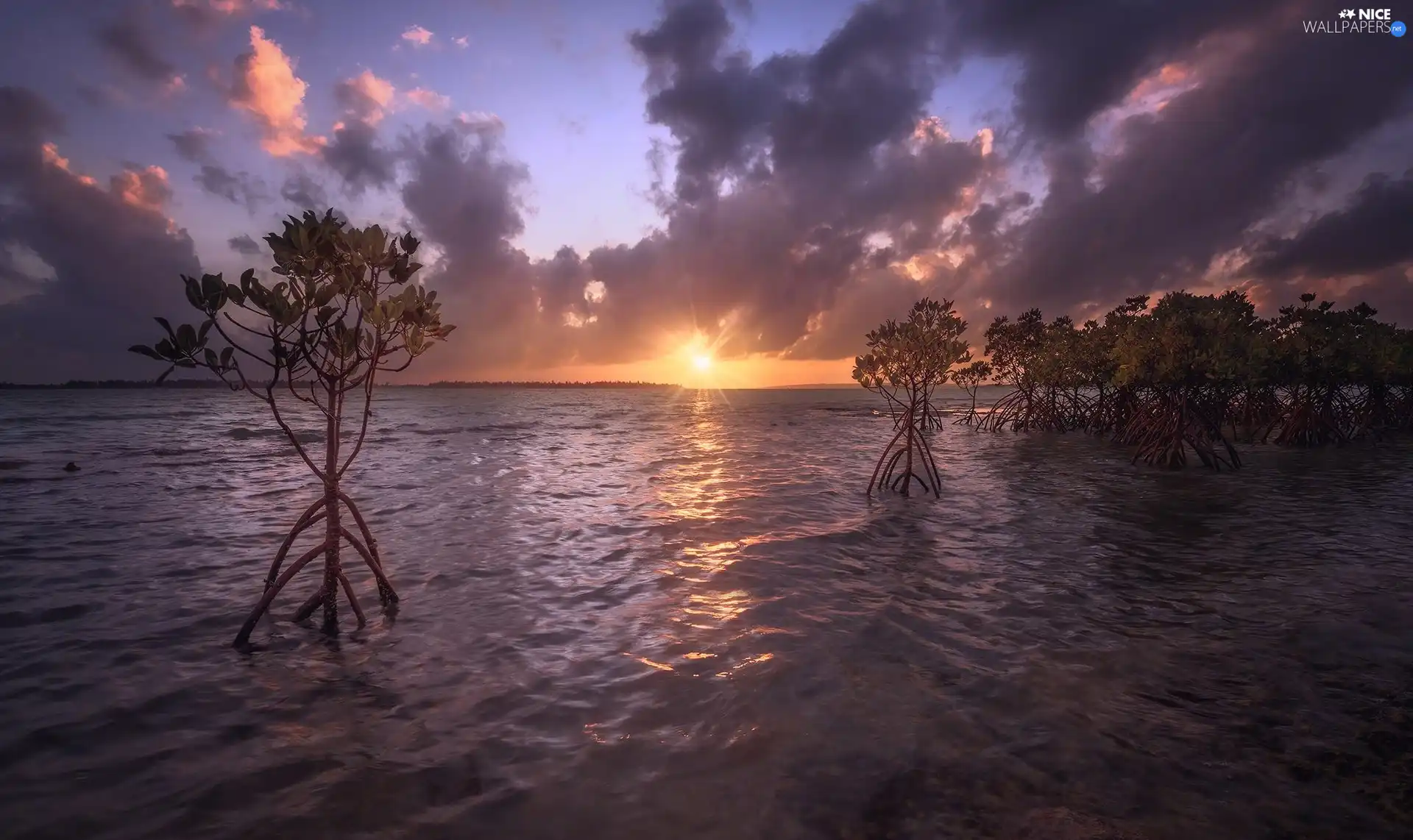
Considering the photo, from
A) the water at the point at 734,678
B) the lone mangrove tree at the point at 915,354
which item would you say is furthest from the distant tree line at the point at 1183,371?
the water at the point at 734,678

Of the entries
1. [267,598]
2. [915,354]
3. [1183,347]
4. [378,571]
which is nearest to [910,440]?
[915,354]

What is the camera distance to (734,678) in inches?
327

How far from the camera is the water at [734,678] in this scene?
5645mm

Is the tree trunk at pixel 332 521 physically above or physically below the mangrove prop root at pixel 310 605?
above

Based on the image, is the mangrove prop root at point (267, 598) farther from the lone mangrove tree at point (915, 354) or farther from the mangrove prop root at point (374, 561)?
the lone mangrove tree at point (915, 354)

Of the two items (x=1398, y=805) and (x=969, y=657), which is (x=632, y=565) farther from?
(x=1398, y=805)

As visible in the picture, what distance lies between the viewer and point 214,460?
110ft

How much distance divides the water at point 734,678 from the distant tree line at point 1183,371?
19.5ft

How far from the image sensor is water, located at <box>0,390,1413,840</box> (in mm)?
5645

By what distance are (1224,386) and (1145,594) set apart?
2741 centimetres

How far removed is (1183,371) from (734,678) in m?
27.8

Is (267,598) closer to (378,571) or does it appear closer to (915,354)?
(378,571)

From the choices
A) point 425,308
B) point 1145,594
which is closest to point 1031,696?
point 1145,594

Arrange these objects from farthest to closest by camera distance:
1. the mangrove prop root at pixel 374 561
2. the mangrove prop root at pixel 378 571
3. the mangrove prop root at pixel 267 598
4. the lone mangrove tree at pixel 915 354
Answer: the lone mangrove tree at pixel 915 354
the mangrove prop root at pixel 374 561
the mangrove prop root at pixel 378 571
the mangrove prop root at pixel 267 598
